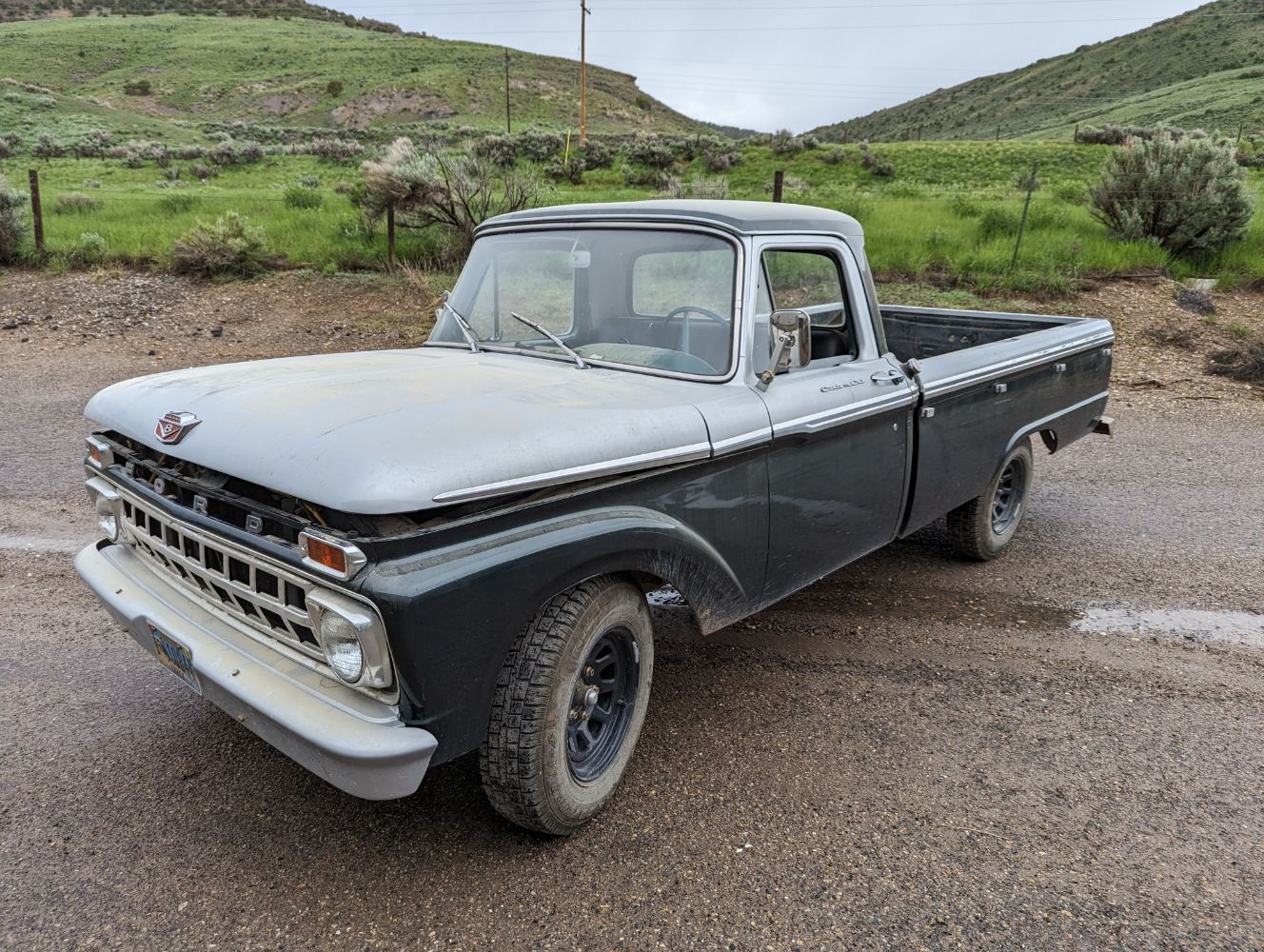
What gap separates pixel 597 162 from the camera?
2578 centimetres

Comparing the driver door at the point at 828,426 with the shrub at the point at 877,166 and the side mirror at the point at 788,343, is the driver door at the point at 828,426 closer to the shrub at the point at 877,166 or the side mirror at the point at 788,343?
the side mirror at the point at 788,343

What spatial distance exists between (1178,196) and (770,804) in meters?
13.5

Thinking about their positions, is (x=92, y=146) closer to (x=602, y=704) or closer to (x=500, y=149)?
(x=500, y=149)

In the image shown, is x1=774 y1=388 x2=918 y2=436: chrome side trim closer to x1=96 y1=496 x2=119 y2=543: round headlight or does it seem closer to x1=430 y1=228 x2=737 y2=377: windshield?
x1=430 y1=228 x2=737 y2=377: windshield

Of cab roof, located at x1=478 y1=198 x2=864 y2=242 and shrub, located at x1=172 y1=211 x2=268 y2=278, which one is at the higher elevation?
cab roof, located at x1=478 y1=198 x2=864 y2=242

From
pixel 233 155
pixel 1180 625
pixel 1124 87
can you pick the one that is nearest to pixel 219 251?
pixel 1180 625

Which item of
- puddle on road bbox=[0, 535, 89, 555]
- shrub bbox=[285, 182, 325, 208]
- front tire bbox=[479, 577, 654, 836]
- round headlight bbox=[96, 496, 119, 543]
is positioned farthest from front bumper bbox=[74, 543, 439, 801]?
shrub bbox=[285, 182, 325, 208]

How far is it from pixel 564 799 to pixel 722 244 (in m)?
2.02

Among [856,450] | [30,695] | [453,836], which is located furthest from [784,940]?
[30,695]

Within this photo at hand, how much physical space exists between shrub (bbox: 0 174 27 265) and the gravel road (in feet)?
38.2

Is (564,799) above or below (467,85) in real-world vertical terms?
below

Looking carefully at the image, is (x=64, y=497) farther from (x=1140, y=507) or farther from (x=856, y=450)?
(x=1140, y=507)

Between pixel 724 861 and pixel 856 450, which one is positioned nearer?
pixel 724 861

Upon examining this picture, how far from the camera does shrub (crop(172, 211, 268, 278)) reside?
12.6m
